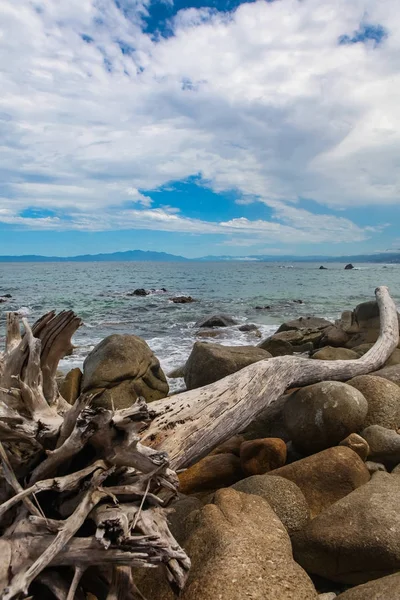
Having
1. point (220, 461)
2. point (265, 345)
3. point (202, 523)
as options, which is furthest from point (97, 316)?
point (202, 523)

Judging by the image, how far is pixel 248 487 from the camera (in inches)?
171

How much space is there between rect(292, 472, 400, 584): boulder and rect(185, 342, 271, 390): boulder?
15.7ft

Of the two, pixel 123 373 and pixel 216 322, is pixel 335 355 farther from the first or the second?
pixel 216 322

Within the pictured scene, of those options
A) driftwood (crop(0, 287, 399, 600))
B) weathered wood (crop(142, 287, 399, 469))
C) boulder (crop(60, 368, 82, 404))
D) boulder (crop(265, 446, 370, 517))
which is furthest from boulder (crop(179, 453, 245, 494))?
boulder (crop(60, 368, 82, 404))

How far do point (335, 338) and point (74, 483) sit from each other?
11.8 meters

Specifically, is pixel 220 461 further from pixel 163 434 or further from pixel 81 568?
pixel 81 568

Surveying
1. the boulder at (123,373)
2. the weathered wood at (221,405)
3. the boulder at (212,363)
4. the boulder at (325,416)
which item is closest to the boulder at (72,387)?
the boulder at (123,373)

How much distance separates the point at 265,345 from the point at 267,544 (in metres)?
9.69

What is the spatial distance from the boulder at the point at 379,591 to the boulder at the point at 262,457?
2256 mm

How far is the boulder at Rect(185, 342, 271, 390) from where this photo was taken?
866 cm

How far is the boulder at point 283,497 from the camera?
4088mm

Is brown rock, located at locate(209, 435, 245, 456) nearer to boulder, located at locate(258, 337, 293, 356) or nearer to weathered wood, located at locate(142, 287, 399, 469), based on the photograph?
weathered wood, located at locate(142, 287, 399, 469)

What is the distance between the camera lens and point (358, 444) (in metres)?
5.14

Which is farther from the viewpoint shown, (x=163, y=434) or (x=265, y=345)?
(x=265, y=345)
